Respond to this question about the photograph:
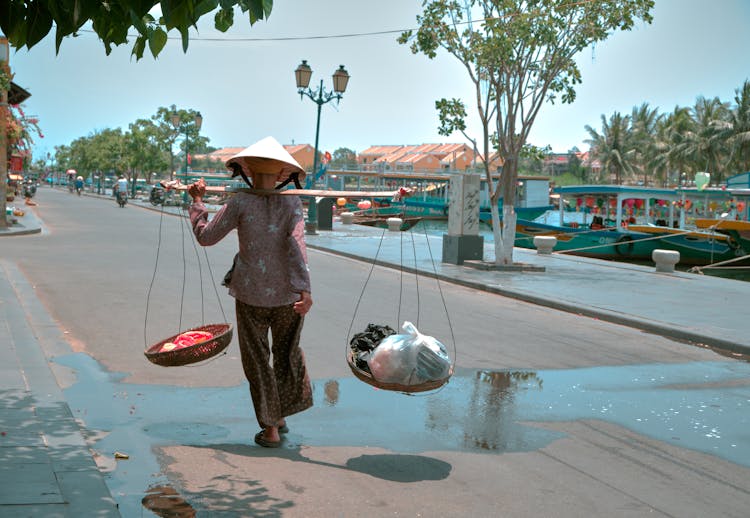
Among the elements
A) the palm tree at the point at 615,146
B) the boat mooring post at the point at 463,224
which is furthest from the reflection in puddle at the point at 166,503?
the palm tree at the point at 615,146

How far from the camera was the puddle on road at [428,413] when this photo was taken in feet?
17.5

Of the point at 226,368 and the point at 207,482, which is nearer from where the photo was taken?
the point at 207,482

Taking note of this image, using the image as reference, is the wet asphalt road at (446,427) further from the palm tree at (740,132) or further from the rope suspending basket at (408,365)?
the palm tree at (740,132)

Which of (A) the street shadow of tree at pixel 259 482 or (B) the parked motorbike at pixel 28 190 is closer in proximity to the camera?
(A) the street shadow of tree at pixel 259 482

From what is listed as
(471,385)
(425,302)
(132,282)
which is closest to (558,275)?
(425,302)

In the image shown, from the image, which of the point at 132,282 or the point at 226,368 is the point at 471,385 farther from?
the point at 132,282

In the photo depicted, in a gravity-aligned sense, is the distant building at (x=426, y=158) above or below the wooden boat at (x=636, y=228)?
above

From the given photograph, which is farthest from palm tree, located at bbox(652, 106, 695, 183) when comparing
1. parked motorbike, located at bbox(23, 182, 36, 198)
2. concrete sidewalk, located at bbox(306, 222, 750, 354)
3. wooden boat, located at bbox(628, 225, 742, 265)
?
concrete sidewalk, located at bbox(306, 222, 750, 354)

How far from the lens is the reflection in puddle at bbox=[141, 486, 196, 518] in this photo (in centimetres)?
407

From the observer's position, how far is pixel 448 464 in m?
4.98

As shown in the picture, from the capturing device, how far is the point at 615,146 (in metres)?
88.8

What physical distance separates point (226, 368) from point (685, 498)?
4.17 metres

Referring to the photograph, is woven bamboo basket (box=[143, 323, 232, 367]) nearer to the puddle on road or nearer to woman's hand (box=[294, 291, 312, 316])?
the puddle on road

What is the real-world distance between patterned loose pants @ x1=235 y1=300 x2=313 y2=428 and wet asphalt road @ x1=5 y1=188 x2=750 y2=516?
246 mm
